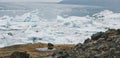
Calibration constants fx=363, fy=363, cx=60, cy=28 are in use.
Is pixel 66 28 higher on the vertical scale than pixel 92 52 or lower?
lower

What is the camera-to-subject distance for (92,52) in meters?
24.2

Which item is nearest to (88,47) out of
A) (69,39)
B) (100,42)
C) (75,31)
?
(100,42)

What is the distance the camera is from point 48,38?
12975 cm

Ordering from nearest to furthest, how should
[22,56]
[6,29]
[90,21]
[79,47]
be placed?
[79,47]
[22,56]
[6,29]
[90,21]

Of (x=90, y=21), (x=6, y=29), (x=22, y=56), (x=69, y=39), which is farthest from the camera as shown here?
(x=90, y=21)

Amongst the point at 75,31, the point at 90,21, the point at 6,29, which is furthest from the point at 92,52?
the point at 90,21

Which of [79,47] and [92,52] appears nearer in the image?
[92,52]

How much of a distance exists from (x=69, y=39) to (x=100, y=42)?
101990 mm

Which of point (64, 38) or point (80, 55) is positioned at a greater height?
point (80, 55)

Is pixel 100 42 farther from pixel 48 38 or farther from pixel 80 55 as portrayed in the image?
pixel 48 38

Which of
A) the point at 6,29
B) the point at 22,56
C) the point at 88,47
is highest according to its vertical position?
the point at 88,47

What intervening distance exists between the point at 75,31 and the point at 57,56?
430 ft

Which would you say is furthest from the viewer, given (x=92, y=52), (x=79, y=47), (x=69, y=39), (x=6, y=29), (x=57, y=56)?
(x=6, y=29)

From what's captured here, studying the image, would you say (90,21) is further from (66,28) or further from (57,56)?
(57,56)
